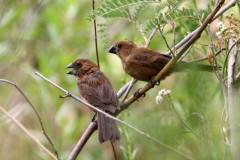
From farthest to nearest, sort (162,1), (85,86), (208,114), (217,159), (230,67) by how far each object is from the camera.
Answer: (85,86) → (162,1) → (230,67) → (208,114) → (217,159)

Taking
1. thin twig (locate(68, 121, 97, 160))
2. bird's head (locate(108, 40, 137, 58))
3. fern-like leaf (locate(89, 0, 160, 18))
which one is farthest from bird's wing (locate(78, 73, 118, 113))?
fern-like leaf (locate(89, 0, 160, 18))

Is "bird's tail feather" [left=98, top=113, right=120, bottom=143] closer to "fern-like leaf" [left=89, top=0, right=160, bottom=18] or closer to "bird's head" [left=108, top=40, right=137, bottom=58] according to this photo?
"fern-like leaf" [left=89, top=0, right=160, bottom=18]

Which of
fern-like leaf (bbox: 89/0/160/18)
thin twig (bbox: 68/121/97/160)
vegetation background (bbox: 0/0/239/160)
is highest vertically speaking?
fern-like leaf (bbox: 89/0/160/18)

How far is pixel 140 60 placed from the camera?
4.42 m

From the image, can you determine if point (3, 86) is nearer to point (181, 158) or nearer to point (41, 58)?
point (41, 58)

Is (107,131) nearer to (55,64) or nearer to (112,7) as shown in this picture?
(112,7)

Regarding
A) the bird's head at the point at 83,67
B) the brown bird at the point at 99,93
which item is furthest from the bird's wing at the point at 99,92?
the bird's head at the point at 83,67

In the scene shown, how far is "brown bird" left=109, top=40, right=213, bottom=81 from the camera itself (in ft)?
13.2

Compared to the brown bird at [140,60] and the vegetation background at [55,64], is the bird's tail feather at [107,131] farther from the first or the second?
the brown bird at [140,60]

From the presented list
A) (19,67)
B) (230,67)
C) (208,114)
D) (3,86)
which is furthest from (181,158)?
(3,86)

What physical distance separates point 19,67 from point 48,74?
3.35 feet

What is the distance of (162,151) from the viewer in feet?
3.99

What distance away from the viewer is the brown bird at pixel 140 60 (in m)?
4.02

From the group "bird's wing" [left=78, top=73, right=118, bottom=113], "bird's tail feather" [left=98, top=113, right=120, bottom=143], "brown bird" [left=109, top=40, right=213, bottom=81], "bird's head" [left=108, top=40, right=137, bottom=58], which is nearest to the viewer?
"bird's tail feather" [left=98, top=113, right=120, bottom=143]
